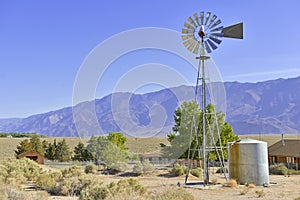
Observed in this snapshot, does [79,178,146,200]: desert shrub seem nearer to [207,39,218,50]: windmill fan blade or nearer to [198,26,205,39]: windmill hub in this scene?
[207,39,218,50]: windmill fan blade

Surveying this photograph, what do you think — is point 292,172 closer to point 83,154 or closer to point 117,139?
point 117,139

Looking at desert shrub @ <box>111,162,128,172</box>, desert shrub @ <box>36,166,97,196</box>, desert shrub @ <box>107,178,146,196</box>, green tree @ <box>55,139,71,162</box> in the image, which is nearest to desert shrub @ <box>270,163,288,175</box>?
desert shrub @ <box>111,162,128,172</box>

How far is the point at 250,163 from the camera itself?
2244 cm

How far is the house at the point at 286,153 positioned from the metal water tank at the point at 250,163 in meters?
12.2

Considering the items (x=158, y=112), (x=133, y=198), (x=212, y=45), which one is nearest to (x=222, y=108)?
(x=158, y=112)

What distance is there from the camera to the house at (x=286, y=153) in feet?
113

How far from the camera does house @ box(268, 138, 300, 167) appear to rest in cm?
3453

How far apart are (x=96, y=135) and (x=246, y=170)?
28.5m

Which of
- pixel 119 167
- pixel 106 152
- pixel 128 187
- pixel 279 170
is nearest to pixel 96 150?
pixel 106 152

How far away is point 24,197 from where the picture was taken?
12.5 meters

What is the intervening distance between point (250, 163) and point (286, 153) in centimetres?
1527

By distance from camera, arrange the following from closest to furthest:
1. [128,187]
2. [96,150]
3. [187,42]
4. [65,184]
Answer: [128,187]
[65,184]
[187,42]
[96,150]

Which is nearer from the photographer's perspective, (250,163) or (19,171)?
(250,163)

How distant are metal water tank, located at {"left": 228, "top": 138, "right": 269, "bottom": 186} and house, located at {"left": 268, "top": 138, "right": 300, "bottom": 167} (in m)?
12.2
